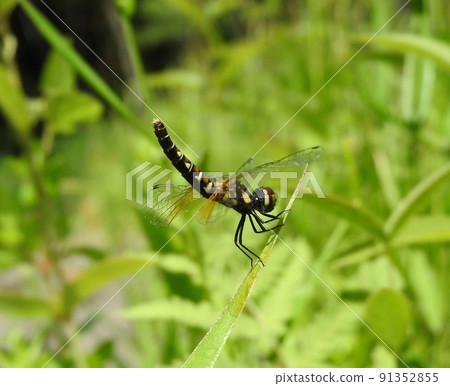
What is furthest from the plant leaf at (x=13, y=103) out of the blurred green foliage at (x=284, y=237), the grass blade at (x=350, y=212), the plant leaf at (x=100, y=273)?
the grass blade at (x=350, y=212)

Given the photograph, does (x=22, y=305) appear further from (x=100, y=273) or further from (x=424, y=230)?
(x=424, y=230)

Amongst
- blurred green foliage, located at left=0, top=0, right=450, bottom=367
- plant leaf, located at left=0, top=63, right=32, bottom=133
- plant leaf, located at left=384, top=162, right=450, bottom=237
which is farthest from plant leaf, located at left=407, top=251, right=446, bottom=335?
plant leaf, located at left=0, top=63, right=32, bottom=133

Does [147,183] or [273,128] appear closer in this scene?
[147,183]

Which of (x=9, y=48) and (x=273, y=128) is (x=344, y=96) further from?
(x=9, y=48)

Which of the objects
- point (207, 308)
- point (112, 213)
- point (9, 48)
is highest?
point (9, 48)

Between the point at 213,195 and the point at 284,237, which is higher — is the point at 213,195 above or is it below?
above

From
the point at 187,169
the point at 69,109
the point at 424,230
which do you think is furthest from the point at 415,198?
the point at 69,109

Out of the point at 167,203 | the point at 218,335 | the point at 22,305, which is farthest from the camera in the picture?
the point at 22,305

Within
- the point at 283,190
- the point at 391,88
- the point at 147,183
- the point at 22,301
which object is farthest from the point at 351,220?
the point at 391,88
